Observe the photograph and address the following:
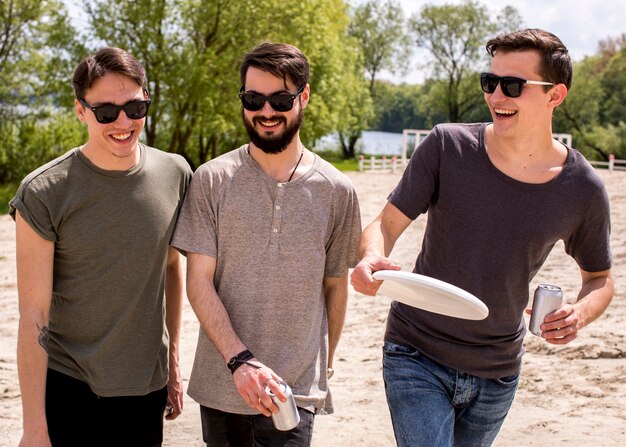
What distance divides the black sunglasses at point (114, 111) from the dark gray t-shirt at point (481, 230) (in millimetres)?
1145

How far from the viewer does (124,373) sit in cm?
345

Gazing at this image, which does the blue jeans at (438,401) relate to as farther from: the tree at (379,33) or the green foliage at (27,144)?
the tree at (379,33)

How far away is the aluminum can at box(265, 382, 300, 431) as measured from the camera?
3.05m

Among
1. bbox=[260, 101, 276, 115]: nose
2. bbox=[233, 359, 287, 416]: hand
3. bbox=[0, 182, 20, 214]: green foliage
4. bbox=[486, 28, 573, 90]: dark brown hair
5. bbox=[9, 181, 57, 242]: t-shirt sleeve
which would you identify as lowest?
bbox=[0, 182, 20, 214]: green foliage

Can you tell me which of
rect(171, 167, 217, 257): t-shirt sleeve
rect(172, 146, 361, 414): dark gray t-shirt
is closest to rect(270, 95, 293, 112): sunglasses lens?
rect(172, 146, 361, 414): dark gray t-shirt

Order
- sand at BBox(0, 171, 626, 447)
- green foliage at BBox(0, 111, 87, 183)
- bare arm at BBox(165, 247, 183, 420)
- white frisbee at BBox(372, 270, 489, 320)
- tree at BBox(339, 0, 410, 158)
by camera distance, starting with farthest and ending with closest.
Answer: tree at BBox(339, 0, 410, 158) → green foliage at BBox(0, 111, 87, 183) → sand at BBox(0, 171, 626, 447) → bare arm at BBox(165, 247, 183, 420) → white frisbee at BBox(372, 270, 489, 320)

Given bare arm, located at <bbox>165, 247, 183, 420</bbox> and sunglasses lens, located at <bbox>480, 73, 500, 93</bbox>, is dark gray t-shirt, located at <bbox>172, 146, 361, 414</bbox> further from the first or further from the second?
sunglasses lens, located at <bbox>480, 73, 500, 93</bbox>

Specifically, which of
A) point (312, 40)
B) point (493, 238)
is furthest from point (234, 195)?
point (312, 40)

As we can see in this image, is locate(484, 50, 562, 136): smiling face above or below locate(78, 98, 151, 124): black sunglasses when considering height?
above

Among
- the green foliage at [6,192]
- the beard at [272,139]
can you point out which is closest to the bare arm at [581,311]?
the beard at [272,139]

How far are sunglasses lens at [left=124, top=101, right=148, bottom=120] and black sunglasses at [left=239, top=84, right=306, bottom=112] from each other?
0.42m

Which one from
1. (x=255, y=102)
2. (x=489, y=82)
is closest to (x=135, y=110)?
(x=255, y=102)

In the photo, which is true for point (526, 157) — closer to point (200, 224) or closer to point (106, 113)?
point (200, 224)

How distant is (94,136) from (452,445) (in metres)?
1.96
